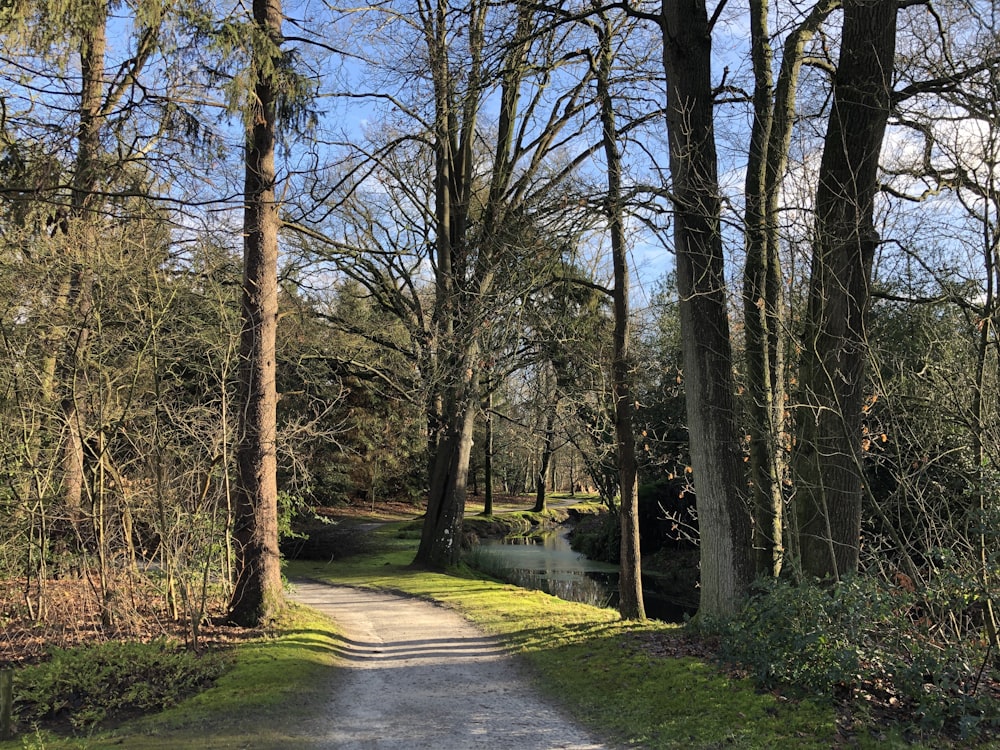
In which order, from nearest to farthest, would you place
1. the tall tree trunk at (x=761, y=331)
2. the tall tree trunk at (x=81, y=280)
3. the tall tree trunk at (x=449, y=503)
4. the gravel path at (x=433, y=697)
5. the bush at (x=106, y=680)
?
the gravel path at (x=433, y=697), the bush at (x=106, y=680), the tall tree trunk at (x=81, y=280), the tall tree trunk at (x=761, y=331), the tall tree trunk at (x=449, y=503)

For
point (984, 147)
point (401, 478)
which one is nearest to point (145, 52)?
point (984, 147)

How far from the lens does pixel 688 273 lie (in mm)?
7688

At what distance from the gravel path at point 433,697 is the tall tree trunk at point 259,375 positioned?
1.39 m

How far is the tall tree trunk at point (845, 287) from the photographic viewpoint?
6535 mm

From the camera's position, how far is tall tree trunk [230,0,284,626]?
8.66 metres

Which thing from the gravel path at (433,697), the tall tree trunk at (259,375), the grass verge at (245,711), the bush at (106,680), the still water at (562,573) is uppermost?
the tall tree trunk at (259,375)

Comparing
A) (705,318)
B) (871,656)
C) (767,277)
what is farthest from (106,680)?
(767,277)

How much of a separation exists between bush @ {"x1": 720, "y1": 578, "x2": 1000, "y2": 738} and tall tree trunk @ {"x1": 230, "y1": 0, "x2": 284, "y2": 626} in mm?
5817

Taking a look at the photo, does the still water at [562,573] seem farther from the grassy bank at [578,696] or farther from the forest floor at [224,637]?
the forest floor at [224,637]

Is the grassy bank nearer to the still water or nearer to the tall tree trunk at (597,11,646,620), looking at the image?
the tall tree trunk at (597,11,646,620)

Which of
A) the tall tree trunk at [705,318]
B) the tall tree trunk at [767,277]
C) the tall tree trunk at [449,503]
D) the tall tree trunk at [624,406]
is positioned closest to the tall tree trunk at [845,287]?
the tall tree trunk at [767,277]

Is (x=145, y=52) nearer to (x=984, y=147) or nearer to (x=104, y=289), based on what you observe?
(x=104, y=289)

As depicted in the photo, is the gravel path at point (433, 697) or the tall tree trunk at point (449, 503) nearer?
the gravel path at point (433, 697)

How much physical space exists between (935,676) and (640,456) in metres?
13.5
